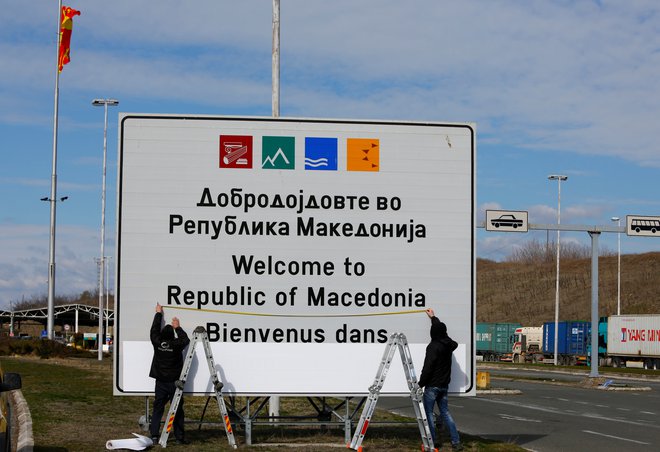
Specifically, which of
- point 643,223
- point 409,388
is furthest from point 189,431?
point 643,223

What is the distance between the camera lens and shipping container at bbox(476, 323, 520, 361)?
8419 centimetres

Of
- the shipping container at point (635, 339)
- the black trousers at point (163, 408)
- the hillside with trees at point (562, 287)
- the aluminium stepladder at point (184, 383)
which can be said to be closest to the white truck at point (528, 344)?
the shipping container at point (635, 339)

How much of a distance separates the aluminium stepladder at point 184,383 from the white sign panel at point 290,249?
0.76ft

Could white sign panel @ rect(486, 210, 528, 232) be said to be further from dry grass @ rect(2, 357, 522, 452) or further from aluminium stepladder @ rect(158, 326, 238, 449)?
aluminium stepladder @ rect(158, 326, 238, 449)

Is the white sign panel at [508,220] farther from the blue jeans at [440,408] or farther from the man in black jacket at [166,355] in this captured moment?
the man in black jacket at [166,355]

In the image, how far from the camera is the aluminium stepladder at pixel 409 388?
12.5m

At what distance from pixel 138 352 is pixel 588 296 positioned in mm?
122514

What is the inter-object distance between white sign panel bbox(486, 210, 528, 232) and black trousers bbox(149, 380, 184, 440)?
2408cm

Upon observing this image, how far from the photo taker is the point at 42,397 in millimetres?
21672

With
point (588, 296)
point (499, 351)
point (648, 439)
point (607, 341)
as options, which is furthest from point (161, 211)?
point (588, 296)

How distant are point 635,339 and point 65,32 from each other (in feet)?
132

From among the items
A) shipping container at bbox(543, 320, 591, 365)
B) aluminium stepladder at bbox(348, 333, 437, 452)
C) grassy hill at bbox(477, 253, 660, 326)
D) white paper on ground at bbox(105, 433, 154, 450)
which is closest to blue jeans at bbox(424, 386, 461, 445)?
aluminium stepladder at bbox(348, 333, 437, 452)

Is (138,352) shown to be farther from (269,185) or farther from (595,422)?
(595,422)

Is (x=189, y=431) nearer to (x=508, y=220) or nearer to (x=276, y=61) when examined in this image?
(x=276, y=61)
